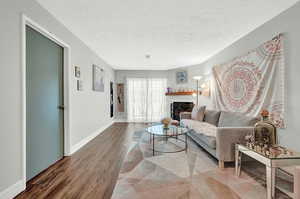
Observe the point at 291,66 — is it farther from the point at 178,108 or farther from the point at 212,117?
the point at 178,108

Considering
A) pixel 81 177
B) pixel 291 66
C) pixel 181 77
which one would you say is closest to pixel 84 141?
pixel 81 177

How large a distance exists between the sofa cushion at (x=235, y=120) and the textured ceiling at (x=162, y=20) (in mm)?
1663

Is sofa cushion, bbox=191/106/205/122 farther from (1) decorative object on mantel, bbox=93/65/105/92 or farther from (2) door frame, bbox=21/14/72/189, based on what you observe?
(2) door frame, bbox=21/14/72/189

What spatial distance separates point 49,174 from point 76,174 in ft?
1.30

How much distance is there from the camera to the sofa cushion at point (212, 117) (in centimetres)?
372

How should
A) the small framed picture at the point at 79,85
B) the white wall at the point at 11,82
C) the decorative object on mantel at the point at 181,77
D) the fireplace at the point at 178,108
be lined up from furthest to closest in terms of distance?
the decorative object on mantel at the point at 181,77, the fireplace at the point at 178,108, the small framed picture at the point at 79,85, the white wall at the point at 11,82

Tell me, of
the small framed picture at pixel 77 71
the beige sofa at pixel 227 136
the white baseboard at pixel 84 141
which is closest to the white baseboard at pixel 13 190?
the white baseboard at pixel 84 141

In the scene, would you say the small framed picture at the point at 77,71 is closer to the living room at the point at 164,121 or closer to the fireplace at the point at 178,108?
the living room at the point at 164,121

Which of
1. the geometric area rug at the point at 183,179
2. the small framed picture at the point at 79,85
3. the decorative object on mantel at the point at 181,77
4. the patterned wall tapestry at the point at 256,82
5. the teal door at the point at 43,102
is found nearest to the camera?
the geometric area rug at the point at 183,179

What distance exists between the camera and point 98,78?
14.8 feet

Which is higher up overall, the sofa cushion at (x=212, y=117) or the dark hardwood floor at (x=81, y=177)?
the sofa cushion at (x=212, y=117)

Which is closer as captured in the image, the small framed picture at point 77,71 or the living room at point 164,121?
the living room at point 164,121

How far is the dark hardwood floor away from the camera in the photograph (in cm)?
175

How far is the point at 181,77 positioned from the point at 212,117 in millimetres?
2905
